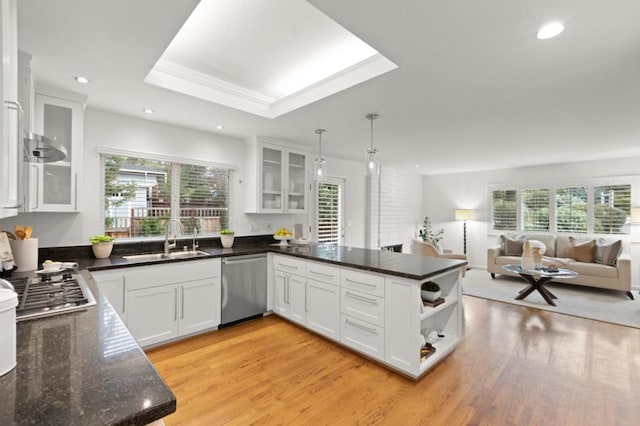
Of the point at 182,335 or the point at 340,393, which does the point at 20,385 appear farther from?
the point at 182,335

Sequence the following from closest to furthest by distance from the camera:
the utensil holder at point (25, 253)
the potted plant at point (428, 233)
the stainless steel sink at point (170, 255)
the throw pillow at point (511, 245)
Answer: the utensil holder at point (25, 253) → the stainless steel sink at point (170, 255) → the throw pillow at point (511, 245) → the potted plant at point (428, 233)

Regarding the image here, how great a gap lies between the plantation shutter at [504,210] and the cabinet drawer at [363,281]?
5462mm

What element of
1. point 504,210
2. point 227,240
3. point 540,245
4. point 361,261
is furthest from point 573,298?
point 227,240

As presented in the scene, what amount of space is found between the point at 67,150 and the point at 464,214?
7.04 meters

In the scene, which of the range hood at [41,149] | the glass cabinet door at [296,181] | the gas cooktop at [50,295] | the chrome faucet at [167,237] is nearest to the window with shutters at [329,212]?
the glass cabinet door at [296,181]

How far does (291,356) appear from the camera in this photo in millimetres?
2744

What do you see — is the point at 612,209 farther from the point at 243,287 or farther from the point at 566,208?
the point at 243,287

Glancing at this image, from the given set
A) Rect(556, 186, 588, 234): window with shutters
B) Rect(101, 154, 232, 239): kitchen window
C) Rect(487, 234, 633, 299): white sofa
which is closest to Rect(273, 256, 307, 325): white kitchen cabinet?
Rect(101, 154, 232, 239): kitchen window

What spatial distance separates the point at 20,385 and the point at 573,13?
8.69ft

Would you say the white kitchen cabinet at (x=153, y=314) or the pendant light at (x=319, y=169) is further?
the pendant light at (x=319, y=169)

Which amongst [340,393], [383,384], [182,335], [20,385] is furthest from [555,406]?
[182,335]

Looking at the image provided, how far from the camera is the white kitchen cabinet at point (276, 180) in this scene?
3.97m

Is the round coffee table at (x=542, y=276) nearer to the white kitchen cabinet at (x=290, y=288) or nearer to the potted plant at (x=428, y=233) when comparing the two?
the potted plant at (x=428, y=233)

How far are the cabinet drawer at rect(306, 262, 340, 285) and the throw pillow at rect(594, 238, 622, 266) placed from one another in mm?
4880
